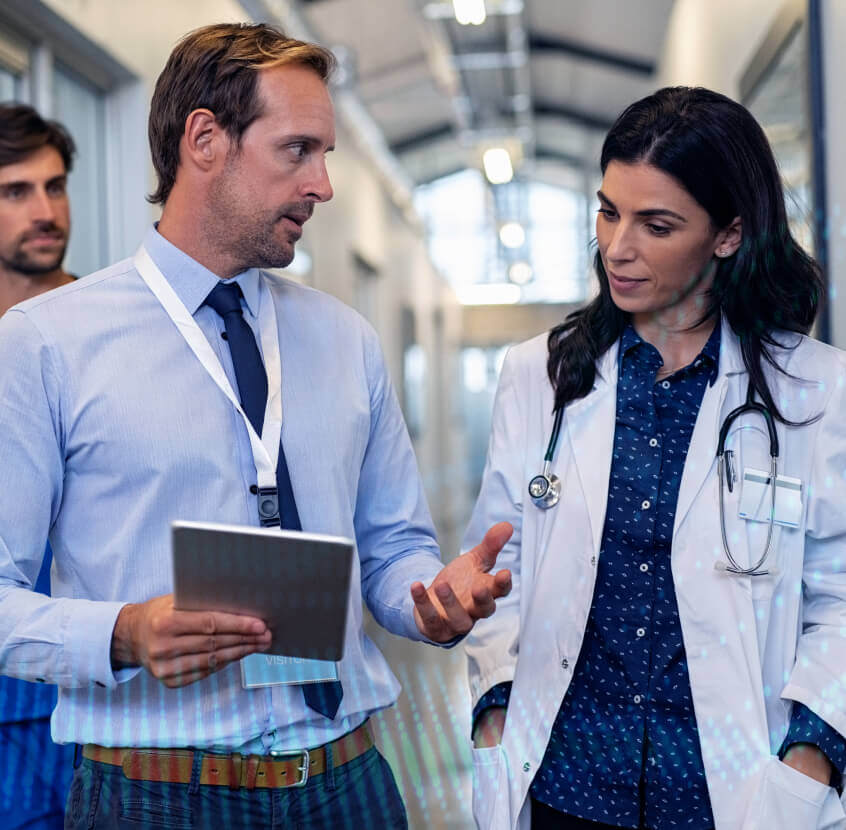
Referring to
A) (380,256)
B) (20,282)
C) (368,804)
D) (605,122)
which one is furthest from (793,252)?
(605,122)

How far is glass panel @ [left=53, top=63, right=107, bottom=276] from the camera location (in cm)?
356

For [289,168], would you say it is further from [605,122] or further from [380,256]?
[605,122]

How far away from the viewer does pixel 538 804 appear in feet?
5.18

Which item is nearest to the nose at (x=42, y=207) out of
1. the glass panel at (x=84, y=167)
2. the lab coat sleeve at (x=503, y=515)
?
the glass panel at (x=84, y=167)

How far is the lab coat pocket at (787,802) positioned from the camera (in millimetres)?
1424

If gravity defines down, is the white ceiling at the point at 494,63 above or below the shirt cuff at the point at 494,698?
above

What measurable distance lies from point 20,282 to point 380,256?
23.4 feet

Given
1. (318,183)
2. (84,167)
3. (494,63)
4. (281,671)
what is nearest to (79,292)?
(318,183)

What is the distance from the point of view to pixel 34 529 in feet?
4.62

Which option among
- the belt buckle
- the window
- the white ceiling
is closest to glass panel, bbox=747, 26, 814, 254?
the belt buckle

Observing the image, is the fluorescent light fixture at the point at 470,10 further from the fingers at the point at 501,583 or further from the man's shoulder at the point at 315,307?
the fingers at the point at 501,583

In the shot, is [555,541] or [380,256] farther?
[380,256]

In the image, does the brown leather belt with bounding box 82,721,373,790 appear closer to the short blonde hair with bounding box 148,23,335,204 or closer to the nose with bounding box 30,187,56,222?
the short blonde hair with bounding box 148,23,335,204

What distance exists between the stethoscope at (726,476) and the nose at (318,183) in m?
0.49
